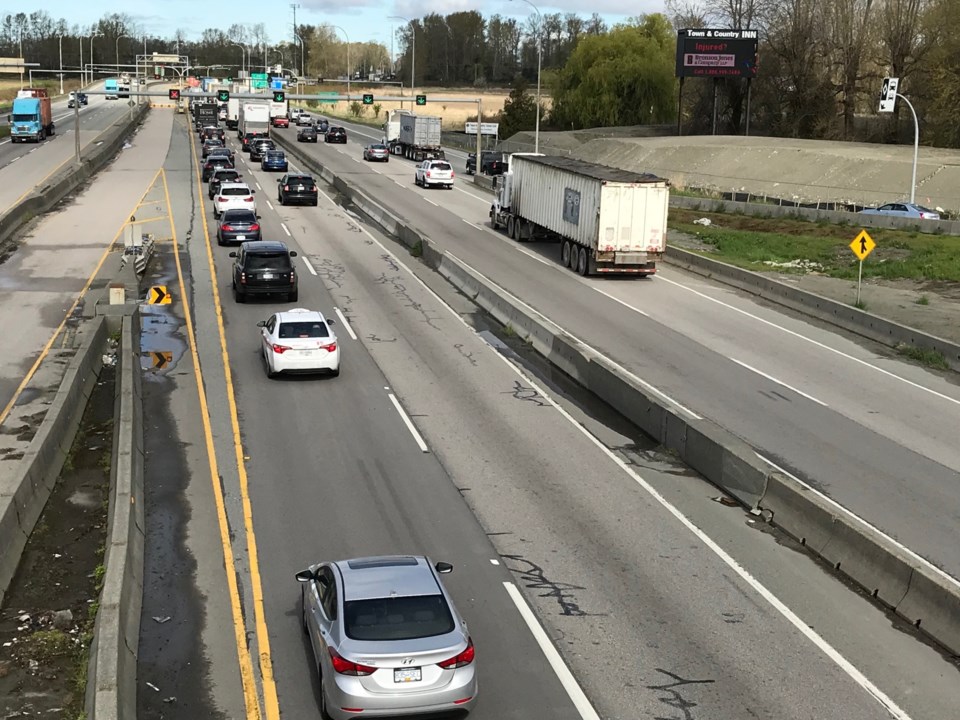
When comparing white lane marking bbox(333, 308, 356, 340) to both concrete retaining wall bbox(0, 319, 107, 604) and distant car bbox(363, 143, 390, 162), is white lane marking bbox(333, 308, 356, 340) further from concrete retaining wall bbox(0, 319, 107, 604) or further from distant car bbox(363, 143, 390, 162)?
distant car bbox(363, 143, 390, 162)

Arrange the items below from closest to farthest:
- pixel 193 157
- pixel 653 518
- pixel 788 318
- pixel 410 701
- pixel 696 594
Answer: pixel 410 701 < pixel 696 594 < pixel 653 518 < pixel 788 318 < pixel 193 157

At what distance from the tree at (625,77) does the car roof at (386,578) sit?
345 feet

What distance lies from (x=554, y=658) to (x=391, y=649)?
8.83 ft

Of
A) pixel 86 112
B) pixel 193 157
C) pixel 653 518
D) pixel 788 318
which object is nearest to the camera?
pixel 653 518

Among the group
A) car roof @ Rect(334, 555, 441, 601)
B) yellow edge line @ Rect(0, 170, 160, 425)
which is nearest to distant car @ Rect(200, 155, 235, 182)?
yellow edge line @ Rect(0, 170, 160, 425)

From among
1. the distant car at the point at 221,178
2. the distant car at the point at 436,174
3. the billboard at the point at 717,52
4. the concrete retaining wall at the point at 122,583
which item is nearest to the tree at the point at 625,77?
the billboard at the point at 717,52

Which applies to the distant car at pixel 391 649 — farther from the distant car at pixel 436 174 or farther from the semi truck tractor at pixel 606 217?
the distant car at pixel 436 174

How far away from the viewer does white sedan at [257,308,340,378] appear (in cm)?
2497

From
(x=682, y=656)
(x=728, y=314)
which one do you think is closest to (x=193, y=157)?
(x=728, y=314)

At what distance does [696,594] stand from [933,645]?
9.51ft

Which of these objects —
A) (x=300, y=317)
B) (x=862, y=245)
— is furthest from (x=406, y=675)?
(x=862, y=245)

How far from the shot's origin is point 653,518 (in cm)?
1745

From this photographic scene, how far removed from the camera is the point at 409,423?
73.6 feet

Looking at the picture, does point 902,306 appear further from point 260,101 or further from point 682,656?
point 260,101
